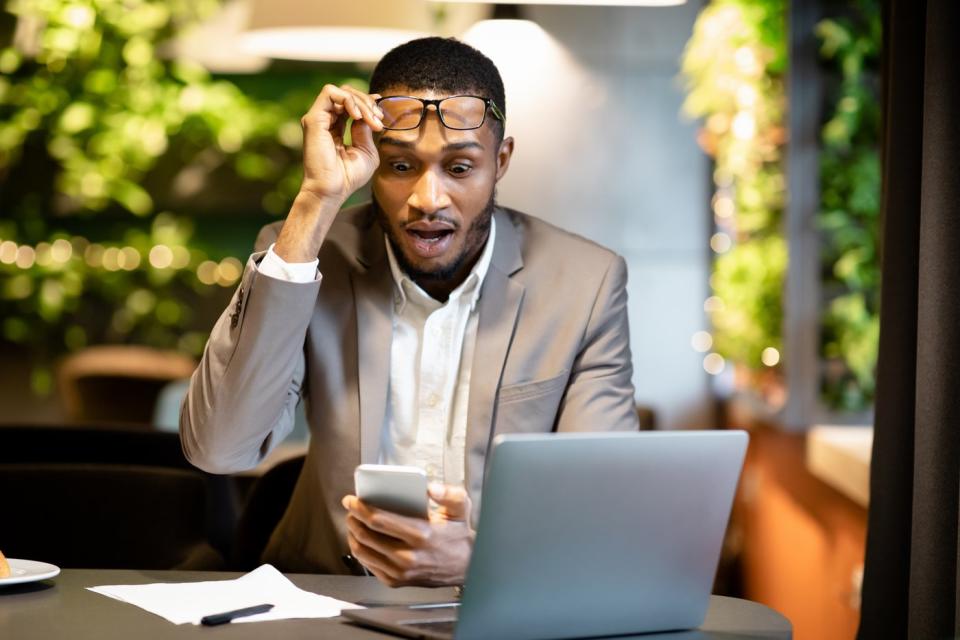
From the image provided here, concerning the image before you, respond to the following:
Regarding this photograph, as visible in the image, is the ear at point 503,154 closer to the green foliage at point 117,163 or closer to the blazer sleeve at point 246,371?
the blazer sleeve at point 246,371

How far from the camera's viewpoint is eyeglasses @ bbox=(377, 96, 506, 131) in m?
2.17

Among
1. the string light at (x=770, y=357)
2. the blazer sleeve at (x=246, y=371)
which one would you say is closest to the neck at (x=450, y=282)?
the blazer sleeve at (x=246, y=371)

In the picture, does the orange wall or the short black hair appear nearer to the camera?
the short black hair

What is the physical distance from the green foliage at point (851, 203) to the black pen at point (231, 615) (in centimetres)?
236

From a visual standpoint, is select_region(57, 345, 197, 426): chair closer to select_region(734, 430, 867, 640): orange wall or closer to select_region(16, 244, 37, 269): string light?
select_region(16, 244, 37, 269): string light

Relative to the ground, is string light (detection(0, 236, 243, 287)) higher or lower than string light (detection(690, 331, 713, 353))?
higher

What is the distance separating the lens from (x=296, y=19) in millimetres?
3383

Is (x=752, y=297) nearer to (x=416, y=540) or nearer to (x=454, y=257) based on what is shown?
(x=454, y=257)

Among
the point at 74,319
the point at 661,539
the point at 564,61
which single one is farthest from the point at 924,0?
the point at 74,319

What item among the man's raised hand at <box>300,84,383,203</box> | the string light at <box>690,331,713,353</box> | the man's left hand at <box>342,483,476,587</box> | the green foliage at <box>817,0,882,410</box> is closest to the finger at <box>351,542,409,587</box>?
the man's left hand at <box>342,483,476,587</box>

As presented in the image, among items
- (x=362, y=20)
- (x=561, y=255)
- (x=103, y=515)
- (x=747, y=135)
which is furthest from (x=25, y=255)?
(x=561, y=255)

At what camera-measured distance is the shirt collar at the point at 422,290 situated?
231cm

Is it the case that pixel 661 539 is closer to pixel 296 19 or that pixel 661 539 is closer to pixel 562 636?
pixel 562 636

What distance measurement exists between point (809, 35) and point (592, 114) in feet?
2.21
